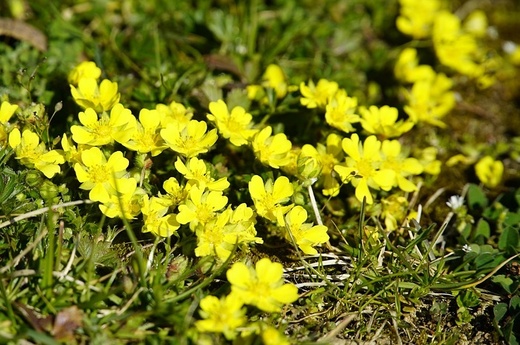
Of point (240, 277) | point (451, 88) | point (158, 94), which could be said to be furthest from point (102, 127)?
point (451, 88)

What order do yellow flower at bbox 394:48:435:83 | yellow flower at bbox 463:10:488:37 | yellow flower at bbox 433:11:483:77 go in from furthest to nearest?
1. yellow flower at bbox 463:10:488:37
2. yellow flower at bbox 433:11:483:77
3. yellow flower at bbox 394:48:435:83

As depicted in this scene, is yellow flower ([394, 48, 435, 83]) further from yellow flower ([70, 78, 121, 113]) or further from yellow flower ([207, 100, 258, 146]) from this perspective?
yellow flower ([70, 78, 121, 113])

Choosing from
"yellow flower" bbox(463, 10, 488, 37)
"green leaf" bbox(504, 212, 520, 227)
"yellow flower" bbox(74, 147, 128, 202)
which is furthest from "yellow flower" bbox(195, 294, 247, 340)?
"yellow flower" bbox(463, 10, 488, 37)

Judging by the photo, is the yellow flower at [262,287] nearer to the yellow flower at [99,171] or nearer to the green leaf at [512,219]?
the yellow flower at [99,171]

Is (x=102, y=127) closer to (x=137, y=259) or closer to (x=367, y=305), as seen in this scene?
(x=137, y=259)

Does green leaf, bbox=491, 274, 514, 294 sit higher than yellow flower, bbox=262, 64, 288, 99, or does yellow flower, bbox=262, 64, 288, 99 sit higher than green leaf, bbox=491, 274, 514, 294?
yellow flower, bbox=262, 64, 288, 99

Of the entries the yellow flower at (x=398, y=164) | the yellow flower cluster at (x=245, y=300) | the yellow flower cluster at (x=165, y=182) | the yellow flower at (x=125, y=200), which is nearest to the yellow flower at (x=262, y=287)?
the yellow flower cluster at (x=245, y=300)
